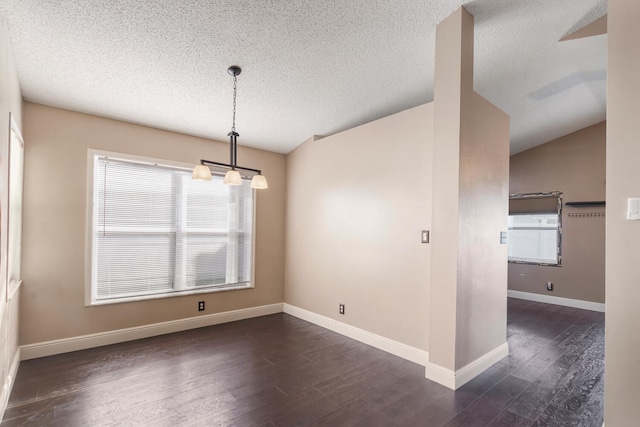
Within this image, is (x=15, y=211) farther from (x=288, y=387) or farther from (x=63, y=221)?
(x=288, y=387)

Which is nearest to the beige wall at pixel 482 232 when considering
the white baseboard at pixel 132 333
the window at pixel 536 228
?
the white baseboard at pixel 132 333

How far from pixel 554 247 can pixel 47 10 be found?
24.1ft

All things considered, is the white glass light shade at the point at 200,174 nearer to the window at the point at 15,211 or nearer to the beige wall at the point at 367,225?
the window at the point at 15,211

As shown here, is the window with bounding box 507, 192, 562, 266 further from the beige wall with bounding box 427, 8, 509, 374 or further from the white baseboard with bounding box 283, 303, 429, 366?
Result: the white baseboard with bounding box 283, 303, 429, 366

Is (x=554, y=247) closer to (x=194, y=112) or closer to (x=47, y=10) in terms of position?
(x=194, y=112)

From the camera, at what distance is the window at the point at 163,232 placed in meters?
3.44

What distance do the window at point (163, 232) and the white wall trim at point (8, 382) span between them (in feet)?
2.48

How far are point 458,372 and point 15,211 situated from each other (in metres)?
3.94

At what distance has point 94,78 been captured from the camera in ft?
9.25

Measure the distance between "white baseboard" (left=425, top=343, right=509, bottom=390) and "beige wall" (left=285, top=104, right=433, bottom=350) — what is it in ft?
1.12

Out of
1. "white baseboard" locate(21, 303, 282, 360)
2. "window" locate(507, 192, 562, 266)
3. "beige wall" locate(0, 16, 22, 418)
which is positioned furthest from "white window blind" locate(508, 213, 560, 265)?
"beige wall" locate(0, 16, 22, 418)

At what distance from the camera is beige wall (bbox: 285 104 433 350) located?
3117mm

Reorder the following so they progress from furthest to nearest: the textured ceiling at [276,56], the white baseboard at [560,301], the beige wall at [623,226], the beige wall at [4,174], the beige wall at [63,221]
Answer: the white baseboard at [560,301] → the beige wall at [63,221] → the textured ceiling at [276,56] → the beige wall at [4,174] → the beige wall at [623,226]

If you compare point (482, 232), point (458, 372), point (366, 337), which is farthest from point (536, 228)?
point (458, 372)
